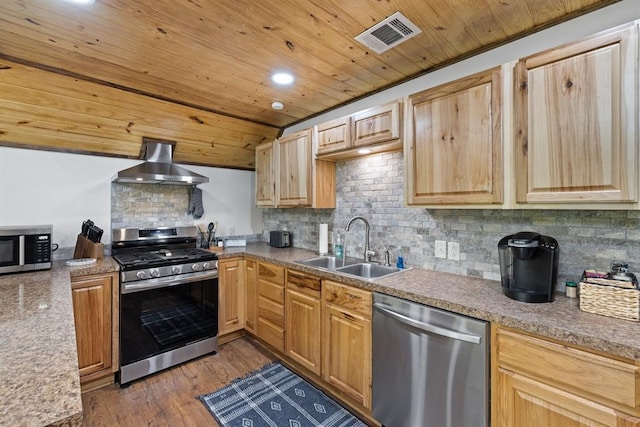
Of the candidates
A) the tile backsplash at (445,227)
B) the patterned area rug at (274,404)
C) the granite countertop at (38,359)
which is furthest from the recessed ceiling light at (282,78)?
the patterned area rug at (274,404)

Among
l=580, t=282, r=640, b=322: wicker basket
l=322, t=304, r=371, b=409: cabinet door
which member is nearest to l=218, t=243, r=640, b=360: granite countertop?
l=580, t=282, r=640, b=322: wicker basket

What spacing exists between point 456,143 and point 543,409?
4.49 ft

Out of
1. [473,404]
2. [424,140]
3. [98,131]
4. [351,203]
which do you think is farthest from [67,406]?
[98,131]

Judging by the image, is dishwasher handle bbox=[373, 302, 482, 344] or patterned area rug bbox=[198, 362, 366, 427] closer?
dishwasher handle bbox=[373, 302, 482, 344]

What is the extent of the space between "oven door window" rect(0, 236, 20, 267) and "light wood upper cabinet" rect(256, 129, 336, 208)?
2.05 meters

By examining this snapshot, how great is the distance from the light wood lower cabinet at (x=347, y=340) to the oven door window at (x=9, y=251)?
2181mm

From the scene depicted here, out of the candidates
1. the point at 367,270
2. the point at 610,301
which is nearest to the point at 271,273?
the point at 367,270

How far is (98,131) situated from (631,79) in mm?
3603

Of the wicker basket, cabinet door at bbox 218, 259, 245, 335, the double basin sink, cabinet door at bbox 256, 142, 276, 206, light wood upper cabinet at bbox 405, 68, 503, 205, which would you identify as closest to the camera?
the wicker basket

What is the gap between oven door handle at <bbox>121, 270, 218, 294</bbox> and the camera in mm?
2387

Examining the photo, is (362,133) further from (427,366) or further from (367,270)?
(427,366)

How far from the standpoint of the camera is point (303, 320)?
8.01 feet

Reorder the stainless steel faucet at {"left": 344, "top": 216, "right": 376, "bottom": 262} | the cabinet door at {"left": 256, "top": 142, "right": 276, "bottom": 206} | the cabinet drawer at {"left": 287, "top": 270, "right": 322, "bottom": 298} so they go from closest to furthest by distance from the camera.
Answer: the cabinet drawer at {"left": 287, "top": 270, "right": 322, "bottom": 298}
the stainless steel faucet at {"left": 344, "top": 216, "right": 376, "bottom": 262}
the cabinet door at {"left": 256, "top": 142, "right": 276, "bottom": 206}

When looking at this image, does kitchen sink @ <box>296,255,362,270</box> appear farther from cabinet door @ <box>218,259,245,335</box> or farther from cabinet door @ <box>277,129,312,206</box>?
cabinet door @ <box>218,259,245,335</box>
